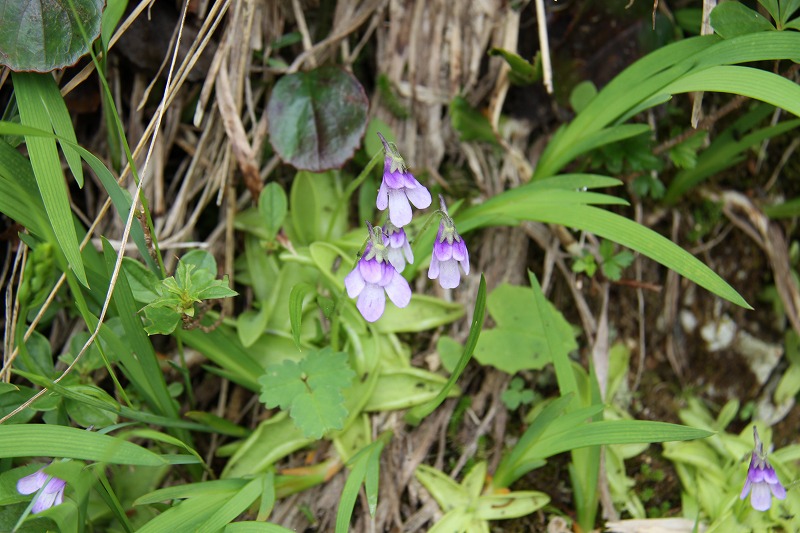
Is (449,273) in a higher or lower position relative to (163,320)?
higher

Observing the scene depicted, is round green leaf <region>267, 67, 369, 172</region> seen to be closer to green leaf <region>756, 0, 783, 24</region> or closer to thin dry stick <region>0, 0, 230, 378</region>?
thin dry stick <region>0, 0, 230, 378</region>

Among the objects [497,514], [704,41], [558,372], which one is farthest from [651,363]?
[704,41]

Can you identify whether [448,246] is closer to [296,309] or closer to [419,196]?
[419,196]

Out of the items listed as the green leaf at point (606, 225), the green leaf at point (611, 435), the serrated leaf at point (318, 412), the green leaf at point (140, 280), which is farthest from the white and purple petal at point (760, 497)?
the green leaf at point (140, 280)

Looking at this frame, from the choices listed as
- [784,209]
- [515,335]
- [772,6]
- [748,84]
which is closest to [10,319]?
[515,335]

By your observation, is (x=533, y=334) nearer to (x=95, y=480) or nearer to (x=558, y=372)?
(x=558, y=372)

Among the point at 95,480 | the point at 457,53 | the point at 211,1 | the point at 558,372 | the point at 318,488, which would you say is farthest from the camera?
the point at 457,53
